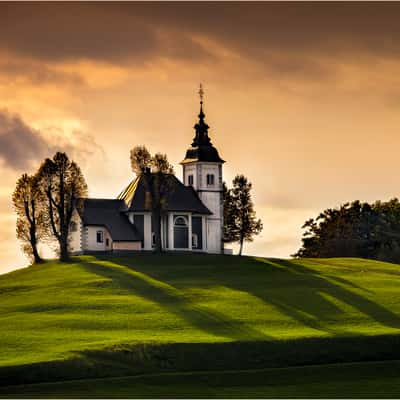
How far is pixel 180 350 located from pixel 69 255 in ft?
145

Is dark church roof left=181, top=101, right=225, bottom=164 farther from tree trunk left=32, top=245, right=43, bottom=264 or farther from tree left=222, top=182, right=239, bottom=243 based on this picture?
tree trunk left=32, top=245, right=43, bottom=264

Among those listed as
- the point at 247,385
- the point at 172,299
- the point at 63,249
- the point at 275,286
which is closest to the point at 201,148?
the point at 63,249

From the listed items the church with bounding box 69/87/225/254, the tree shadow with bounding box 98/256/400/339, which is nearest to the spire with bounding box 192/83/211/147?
the church with bounding box 69/87/225/254

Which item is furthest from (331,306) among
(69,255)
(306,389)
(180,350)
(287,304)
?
(69,255)

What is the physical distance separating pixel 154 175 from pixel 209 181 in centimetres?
949

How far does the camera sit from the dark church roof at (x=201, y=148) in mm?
115069

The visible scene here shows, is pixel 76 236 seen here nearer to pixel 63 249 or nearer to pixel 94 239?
pixel 94 239

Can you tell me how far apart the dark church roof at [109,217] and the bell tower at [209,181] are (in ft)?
26.3

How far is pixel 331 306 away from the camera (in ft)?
254

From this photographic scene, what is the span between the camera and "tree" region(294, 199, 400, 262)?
123781 millimetres

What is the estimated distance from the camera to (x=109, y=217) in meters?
109

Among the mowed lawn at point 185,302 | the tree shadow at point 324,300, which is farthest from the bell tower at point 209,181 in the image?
the tree shadow at point 324,300

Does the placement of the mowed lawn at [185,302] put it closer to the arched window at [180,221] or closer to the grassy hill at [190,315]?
the grassy hill at [190,315]

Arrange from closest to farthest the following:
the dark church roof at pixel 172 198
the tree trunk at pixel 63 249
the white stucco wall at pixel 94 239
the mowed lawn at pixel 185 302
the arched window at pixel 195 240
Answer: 1. the mowed lawn at pixel 185 302
2. the tree trunk at pixel 63 249
3. the white stucco wall at pixel 94 239
4. the dark church roof at pixel 172 198
5. the arched window at pixel 195 240
